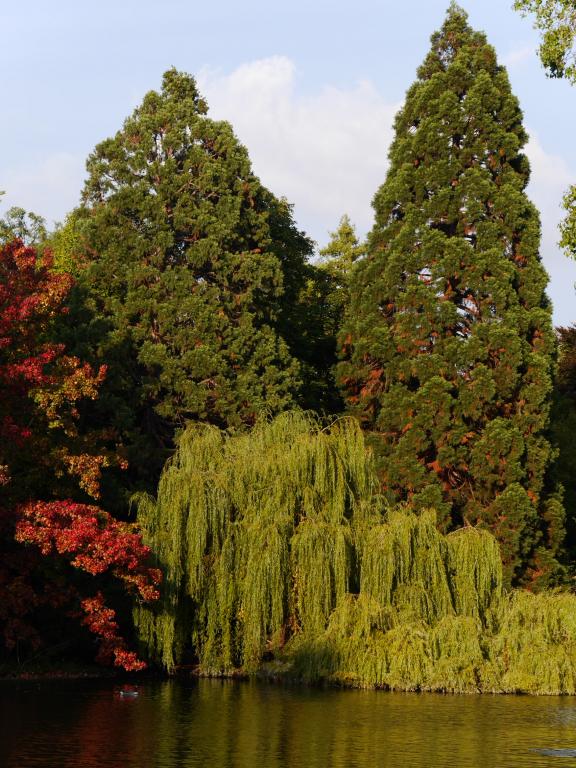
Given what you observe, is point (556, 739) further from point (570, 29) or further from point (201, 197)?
point (201, 197)

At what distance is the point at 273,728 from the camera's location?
19.5 m

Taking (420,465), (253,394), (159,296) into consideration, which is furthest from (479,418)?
(159,296)

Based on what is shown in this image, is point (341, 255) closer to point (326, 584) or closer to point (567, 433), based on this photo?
point (567, 433)

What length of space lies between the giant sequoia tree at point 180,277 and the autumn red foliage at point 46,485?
15.2 feet

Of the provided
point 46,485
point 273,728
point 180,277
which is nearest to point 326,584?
point 273,728

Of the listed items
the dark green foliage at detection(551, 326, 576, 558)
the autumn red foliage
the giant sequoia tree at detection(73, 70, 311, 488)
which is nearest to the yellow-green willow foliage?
the autumn red foliage

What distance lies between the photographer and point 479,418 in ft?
111

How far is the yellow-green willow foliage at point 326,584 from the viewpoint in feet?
83.2

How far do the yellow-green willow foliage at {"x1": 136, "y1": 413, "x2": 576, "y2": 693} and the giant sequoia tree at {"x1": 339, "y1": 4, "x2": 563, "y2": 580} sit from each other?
204 inches

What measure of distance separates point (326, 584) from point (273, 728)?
739 centimetres

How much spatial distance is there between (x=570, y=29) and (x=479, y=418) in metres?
13.6

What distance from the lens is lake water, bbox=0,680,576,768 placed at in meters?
16.7

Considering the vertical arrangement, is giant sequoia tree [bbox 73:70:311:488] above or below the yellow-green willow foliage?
above

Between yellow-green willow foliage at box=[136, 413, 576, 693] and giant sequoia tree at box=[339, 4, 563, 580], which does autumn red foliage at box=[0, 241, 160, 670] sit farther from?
giant sequoia tree at box=[339, 4, 563, 580]
